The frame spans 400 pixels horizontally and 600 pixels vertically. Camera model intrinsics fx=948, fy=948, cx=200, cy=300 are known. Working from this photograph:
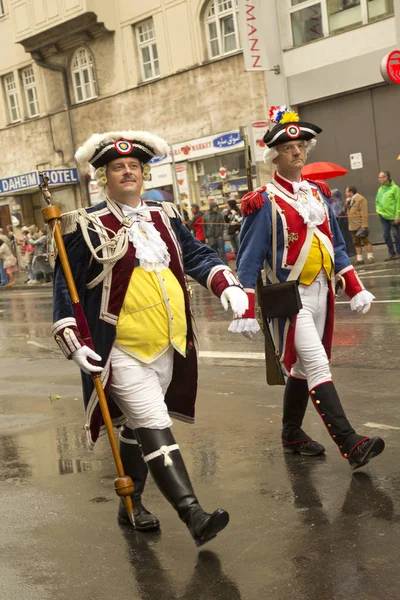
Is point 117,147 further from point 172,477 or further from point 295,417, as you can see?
point 295,417

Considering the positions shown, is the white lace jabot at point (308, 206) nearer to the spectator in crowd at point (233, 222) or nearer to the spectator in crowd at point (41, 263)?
the spectator in crowd at point (233, 222)

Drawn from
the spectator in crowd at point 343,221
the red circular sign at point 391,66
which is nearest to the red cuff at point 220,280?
the spectator in crowd at point 343,221

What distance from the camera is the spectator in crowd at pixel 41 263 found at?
2736cm

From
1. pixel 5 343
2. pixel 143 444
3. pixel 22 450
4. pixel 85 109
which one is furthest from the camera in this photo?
pixel 85 109

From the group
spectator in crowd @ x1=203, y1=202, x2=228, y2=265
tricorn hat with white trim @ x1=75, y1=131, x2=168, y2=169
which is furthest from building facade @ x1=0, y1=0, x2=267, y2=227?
tricorn hat with white trim @ x1=75, y1=131, x2=168, y2=169

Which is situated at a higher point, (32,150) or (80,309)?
(32,150)

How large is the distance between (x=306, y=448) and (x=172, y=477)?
1.52 metres

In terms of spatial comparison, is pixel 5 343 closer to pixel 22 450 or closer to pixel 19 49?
pixel 22 450

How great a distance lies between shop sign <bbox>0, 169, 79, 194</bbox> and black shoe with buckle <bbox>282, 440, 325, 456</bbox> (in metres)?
26.3

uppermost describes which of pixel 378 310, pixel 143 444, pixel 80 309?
Result: pixel 80 309

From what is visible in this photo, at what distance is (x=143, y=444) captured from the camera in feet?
14.2

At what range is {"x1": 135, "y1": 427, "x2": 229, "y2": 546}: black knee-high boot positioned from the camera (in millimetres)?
4059

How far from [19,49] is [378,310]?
25193 millimetres

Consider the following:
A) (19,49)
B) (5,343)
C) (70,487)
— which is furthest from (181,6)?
(70,487)
